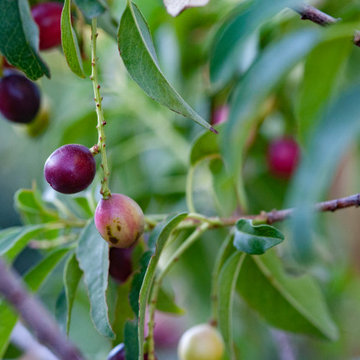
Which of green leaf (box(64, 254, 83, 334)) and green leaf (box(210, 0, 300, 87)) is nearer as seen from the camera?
green leaf (box(210, 0, 300, 87))

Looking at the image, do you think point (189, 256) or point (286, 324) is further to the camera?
point (189, 256)

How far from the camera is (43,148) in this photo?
1.34 metres

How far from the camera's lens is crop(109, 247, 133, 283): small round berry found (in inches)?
29.4

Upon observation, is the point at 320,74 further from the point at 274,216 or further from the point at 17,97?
the point at 17,97

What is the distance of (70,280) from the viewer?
70 centimetres

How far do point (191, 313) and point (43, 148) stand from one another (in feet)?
1.53

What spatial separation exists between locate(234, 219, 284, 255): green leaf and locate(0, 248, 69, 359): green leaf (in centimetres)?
24

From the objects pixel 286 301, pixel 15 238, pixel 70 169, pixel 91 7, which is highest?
pixel 91 7

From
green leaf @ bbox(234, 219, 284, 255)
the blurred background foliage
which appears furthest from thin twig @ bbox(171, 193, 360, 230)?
the blurred background foliage

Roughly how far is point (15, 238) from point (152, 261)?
0.21 meters

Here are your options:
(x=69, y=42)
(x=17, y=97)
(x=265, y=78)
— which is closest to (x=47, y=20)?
(x=17, y=97)

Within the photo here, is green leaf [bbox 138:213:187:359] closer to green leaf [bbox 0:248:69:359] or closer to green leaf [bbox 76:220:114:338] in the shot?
green leaf [bbox 76:220:114:338]

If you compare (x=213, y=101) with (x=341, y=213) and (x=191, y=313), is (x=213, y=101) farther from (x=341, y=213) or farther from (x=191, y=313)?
(x=341, y=213)

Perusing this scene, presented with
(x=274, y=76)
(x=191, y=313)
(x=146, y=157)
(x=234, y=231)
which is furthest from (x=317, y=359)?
(x=274, y=76)
